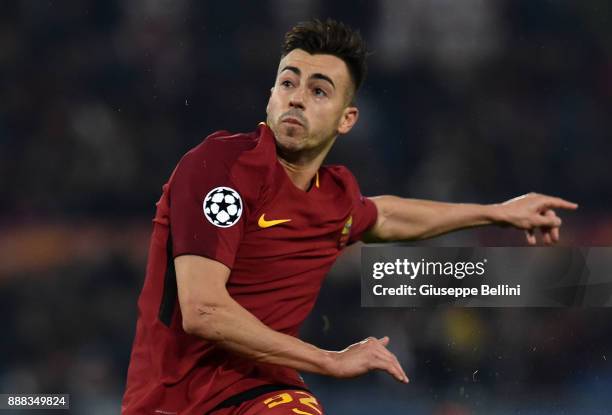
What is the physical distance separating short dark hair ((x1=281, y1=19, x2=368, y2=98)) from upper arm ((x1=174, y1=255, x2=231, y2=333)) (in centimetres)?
91

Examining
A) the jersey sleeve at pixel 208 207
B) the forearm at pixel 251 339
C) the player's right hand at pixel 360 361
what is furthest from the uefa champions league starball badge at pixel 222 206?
the player's right hand at pixel 360 361

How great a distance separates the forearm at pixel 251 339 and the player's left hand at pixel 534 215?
121cm

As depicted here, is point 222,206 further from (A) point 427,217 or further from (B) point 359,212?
(A) point 427,217

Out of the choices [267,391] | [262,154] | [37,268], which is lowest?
[267,391]

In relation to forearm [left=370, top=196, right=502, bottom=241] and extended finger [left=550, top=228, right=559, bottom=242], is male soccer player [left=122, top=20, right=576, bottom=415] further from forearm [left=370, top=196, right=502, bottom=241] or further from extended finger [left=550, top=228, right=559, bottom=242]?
extended finger [left=550, top=228, right=559, bottom=242]

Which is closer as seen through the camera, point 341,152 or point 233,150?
point 233,150

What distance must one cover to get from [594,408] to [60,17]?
507 centimetres

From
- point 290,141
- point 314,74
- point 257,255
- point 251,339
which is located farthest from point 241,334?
point 314,74

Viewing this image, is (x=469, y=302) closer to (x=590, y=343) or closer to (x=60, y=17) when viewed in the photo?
(x=590, y=343)

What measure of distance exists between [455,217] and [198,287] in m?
1.43

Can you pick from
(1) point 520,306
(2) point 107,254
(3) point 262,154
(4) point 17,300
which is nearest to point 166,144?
(2) point 107,254

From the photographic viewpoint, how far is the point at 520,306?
693cm

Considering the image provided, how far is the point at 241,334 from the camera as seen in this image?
9.37 feet

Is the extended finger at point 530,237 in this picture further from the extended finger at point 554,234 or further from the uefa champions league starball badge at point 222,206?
the uefa champions league starball badge at point 222,206
